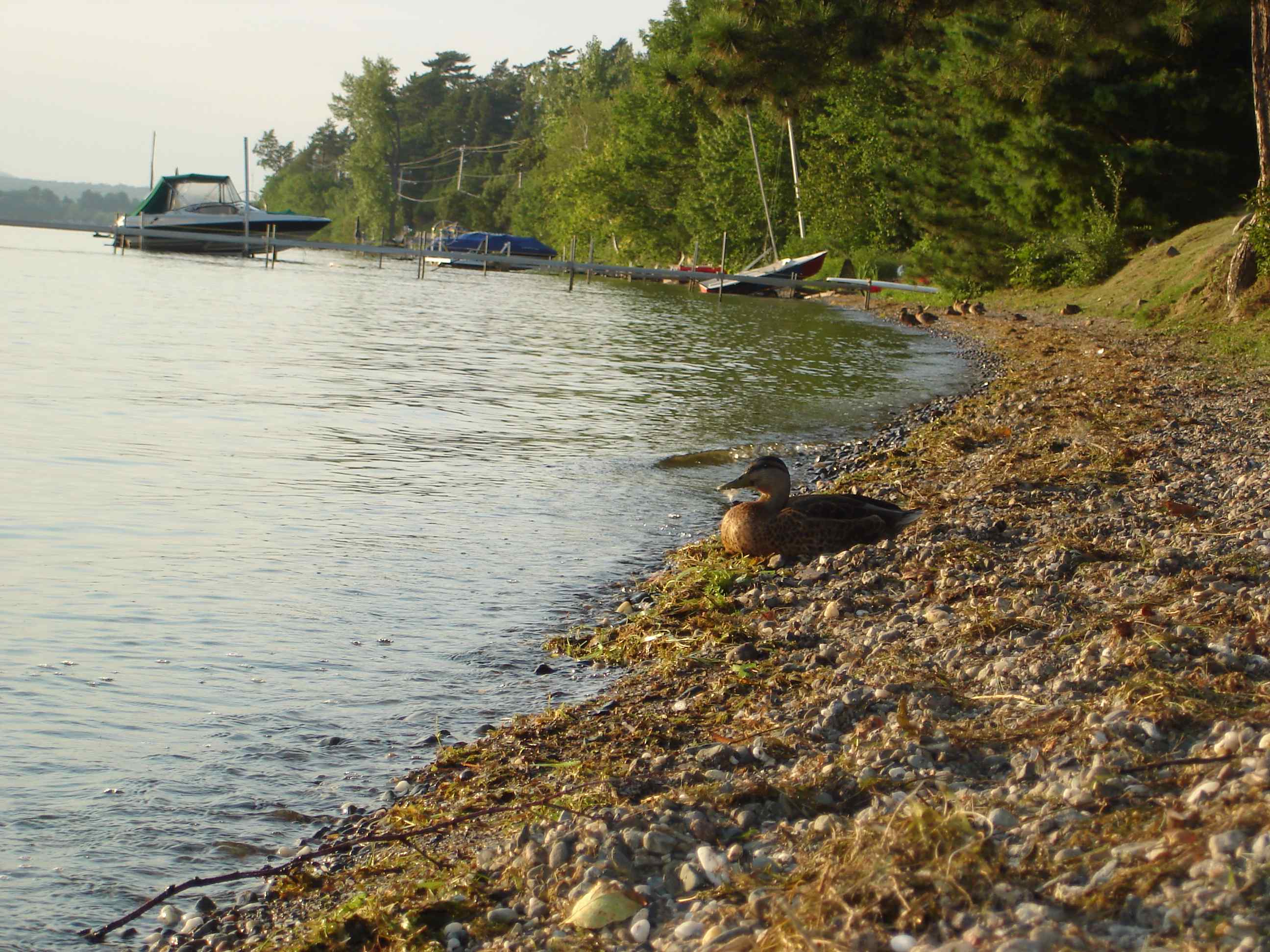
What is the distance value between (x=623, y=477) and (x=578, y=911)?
8167 mm

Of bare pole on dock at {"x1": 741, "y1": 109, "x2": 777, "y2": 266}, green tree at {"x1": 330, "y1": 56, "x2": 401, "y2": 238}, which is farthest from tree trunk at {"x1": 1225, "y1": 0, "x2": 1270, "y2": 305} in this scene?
green tree at {"x1": 330, "y1": 56, "x2": 401, "y2": 238}

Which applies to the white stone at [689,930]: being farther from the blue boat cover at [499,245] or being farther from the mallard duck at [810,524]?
the blue boat cover at [499,245]

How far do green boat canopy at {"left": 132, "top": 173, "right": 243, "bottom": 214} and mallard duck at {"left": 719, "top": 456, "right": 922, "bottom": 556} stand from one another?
199ft

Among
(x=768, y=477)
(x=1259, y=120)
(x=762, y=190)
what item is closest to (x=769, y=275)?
(x=762, y=190)

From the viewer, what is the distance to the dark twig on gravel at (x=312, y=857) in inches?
148

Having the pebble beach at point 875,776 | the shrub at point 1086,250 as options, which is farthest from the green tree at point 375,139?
the pebble beach at point 875,776

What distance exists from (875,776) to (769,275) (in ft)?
164

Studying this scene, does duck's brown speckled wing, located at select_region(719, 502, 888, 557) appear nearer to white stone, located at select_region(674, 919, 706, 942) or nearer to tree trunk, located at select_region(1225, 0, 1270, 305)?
white stone, located at select_region(674, 919, 706, 942)

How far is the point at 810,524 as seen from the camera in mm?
7535

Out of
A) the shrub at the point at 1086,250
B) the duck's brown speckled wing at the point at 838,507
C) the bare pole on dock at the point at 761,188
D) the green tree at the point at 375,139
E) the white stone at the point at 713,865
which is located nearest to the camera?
the white stone at the point at 713,865

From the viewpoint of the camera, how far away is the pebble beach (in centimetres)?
296

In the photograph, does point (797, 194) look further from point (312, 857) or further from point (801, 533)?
point (312, 857)

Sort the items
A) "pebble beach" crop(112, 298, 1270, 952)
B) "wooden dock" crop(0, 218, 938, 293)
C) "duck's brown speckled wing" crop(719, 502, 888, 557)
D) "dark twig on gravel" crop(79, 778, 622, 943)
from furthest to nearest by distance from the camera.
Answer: "wooden dock" crop(0, 218, 938, 293) < "duck's brown speckled wing" crop(719, 502, 888, 557) < "dark twig on gravel" crop(79, 778, 622, 943) < "pebble beach" crop(112, 298, 1270, 952)

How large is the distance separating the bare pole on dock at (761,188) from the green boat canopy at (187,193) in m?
27.5
